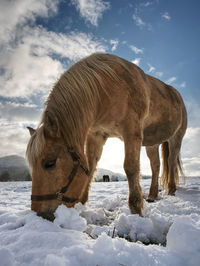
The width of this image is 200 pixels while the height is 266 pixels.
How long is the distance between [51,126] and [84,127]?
452 millimetres

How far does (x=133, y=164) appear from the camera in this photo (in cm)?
249

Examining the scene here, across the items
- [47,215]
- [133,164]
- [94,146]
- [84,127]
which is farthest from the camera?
[94,146]

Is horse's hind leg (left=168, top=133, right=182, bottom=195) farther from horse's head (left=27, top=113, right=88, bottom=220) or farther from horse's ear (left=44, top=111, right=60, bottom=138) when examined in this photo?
horse's ear (left=44, top=111, right=60, bottom=138)

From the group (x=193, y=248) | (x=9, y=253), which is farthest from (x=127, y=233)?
(x=9, y=253)

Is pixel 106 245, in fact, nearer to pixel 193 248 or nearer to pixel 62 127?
pixel 193 248

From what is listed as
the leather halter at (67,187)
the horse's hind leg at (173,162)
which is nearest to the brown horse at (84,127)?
the leather halter at (67,187)

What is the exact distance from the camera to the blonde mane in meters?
2.03

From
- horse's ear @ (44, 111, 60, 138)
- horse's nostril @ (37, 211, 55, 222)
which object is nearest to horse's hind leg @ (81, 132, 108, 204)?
horse's ear @ (44, 111, 60, 138)

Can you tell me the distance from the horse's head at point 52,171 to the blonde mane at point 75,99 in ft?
0.07

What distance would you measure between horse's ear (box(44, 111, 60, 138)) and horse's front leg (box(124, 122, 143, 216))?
102cm

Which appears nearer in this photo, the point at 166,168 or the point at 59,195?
the point at 59,195

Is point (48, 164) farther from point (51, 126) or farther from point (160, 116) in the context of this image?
point (160, 116)

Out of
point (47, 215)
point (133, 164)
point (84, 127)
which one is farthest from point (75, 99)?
point (47, 215)

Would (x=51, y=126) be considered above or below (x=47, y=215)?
above
